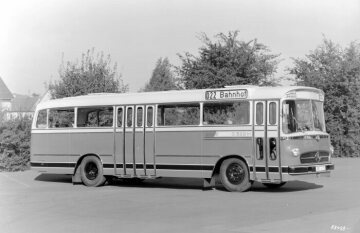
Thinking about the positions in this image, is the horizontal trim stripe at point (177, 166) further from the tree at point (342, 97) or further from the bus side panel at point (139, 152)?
the tree at point (342, 97)

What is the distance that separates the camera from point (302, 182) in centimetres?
1925

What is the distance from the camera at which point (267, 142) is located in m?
16.1

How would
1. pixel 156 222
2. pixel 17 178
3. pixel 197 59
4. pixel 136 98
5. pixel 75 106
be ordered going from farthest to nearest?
pixel 197 59 < pixel 17 178 < pixel 75 106 < pixel 136 98 < pixel 156 222

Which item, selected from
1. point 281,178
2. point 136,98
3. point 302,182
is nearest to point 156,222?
point 281,178

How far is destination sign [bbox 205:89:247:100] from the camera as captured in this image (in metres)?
16.7

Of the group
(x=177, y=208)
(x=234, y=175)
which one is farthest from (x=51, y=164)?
(x=177, y=208)

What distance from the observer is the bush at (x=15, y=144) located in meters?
25.2

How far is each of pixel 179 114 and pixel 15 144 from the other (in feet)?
33.1

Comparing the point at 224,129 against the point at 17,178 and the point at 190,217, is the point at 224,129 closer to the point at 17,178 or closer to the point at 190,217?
the point at 190,217

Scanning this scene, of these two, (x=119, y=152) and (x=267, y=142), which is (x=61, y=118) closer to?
(x=119, y=152)

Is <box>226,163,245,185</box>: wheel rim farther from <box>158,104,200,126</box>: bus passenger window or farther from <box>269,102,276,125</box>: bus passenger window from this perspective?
<box>158,104,200,126</box>: bus passenger window

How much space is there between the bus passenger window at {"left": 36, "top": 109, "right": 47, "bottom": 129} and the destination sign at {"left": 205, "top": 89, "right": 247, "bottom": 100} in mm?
6105

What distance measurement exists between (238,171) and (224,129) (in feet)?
3.86

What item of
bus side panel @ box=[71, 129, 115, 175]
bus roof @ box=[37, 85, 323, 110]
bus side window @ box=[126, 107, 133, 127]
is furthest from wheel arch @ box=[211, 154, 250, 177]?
bus side panel @ box=[71, 129, 115, 175]
